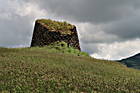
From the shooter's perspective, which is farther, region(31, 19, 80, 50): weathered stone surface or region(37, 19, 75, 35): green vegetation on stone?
region(37, 19, 75, 35): green vegetation on stone

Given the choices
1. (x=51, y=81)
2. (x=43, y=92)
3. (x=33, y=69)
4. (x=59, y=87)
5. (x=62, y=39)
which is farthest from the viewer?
(x=62, y=39)

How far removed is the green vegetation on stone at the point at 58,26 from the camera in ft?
204

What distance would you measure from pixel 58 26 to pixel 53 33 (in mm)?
2681

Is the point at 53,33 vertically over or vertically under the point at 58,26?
under

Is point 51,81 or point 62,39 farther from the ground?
point 62,39

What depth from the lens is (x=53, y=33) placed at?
201 feet

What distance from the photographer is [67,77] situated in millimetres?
25016

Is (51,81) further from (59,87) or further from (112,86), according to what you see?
(112,86)

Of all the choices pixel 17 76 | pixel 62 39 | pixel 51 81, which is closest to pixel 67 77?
pixel 51 81

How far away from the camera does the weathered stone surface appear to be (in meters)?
61.4

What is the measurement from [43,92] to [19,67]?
9797 millimetres

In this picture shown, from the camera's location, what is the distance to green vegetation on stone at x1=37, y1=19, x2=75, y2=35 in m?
62.1

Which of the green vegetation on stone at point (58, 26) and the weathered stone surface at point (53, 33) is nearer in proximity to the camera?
the weathered stone surface at point (53, 33)

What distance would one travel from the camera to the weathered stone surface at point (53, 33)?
61375 mm
